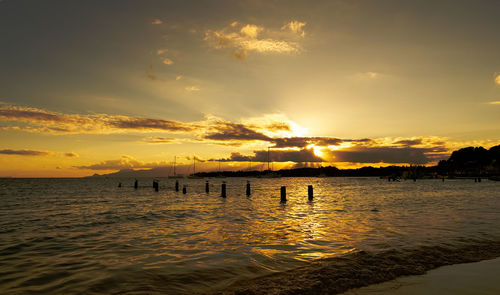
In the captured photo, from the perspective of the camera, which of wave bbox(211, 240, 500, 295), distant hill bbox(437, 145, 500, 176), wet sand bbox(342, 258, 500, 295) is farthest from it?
distant hill bbox(437, 145, 500, 176)

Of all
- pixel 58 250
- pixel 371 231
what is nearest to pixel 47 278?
pixel 58 250

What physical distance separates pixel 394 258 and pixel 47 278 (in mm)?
8761

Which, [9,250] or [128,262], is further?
[9,250]

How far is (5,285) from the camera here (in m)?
6.61

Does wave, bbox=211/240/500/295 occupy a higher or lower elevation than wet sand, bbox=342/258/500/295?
lower

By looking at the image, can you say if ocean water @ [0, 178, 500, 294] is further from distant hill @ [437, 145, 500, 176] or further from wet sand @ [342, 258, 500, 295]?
distant hill @ [437, 145, 500, 176]

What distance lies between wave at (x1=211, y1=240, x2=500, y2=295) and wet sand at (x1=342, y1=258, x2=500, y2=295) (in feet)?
0.85

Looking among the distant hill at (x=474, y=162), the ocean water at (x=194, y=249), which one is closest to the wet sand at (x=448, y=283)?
the ocean water at (x=194, y=249)

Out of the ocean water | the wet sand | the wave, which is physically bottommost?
the ocean water

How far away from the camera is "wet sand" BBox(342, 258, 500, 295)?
5.32 m

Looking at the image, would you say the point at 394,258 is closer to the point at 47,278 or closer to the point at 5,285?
the point at 47,278

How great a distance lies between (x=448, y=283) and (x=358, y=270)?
1.71 metres

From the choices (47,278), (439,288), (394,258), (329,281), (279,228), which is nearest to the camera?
→ (439,288)

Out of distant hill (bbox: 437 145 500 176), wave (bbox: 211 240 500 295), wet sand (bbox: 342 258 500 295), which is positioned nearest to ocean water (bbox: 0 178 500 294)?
wave (bbox: 211 240 500 295)
